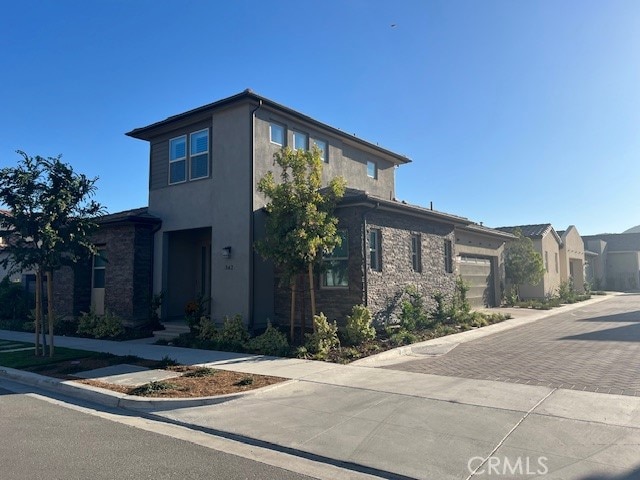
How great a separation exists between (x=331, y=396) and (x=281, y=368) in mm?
2444

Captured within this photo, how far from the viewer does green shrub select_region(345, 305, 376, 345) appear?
12172 mm

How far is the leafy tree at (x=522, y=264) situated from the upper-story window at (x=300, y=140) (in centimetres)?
1462

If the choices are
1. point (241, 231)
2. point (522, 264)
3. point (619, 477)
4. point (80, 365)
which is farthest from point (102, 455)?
point (522, 264)

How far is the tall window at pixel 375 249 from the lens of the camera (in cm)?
1420

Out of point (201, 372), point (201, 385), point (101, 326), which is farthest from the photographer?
point (101, 326)

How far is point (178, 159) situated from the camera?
1662 cm

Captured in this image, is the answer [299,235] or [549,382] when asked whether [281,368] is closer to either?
[299,235]

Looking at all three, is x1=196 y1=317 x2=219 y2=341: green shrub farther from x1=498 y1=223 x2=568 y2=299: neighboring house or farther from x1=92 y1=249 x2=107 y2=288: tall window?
x1=498 y1=223 x2=568 y2=299: neighboring house

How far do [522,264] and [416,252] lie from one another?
11403mm

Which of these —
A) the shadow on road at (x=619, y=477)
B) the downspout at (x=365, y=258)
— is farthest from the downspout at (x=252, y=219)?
the shadow on road at (x=619, y=477)

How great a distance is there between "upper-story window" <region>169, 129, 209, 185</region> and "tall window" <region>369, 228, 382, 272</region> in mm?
5849

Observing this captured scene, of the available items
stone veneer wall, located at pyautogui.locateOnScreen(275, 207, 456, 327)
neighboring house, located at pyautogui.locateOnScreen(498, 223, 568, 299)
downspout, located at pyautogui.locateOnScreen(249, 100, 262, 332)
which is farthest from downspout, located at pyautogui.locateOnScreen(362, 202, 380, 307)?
neighboring house, located at pyautogui.locateOnScreen(498, 223, 568, 299)

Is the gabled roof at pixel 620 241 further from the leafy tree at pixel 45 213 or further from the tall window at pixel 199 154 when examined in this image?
the leafy tree at pixel 45 213

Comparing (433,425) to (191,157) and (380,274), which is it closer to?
(380,274)
